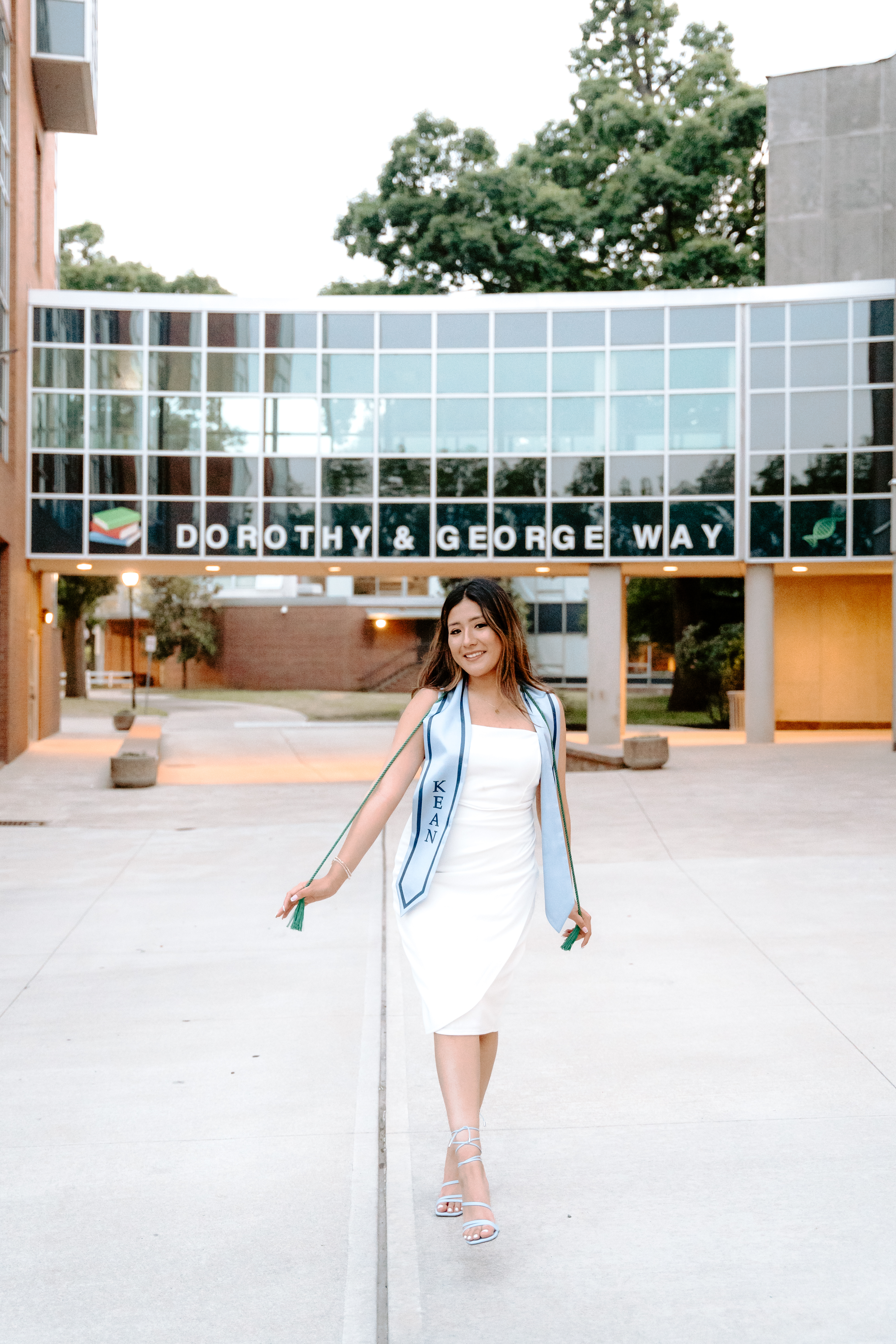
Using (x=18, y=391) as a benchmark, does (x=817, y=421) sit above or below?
below

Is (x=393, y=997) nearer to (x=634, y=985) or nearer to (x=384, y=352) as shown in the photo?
(x=634, y=985)

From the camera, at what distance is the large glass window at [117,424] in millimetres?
26141

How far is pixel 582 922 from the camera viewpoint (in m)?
3.77

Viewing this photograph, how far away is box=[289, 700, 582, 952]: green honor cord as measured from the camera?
3609 mm

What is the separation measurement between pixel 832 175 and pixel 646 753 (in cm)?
1616

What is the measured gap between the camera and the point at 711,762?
20297 millimetres

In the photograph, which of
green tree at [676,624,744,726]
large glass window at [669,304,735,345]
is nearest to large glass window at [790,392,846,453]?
large glass window at [669,304,735,345]

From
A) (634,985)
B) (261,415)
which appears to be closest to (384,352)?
(261,415)

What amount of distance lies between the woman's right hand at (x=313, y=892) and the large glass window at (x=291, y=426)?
23.7 meters

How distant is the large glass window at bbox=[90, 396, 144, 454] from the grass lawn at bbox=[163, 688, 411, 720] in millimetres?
12860

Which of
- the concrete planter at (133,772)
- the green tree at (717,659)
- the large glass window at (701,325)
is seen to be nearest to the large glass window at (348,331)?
the large glass window at (701,325)

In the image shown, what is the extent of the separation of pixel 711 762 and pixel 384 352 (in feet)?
38.4

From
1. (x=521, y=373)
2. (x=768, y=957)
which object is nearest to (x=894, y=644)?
(x=521, y=373)

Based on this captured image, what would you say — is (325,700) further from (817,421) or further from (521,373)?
(817,421)
